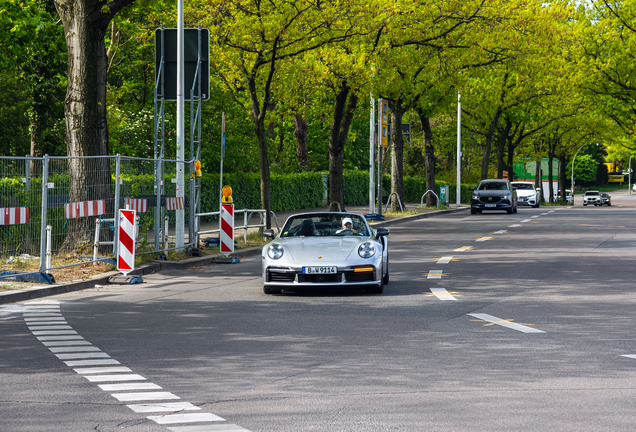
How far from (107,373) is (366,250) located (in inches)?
224

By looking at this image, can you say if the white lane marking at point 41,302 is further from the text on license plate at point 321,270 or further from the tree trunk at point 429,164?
the tree trunk at point 429,164

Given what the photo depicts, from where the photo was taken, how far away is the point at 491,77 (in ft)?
171

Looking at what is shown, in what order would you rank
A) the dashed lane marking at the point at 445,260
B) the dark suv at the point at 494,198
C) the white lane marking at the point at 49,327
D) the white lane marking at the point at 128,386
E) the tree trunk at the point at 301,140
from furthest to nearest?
the tree trunk at the point at 301,140 → the dark suv at the point at 494,198 → the dashed lane marking at the point at 445,260 → the white lane marking at the point at 49,327 → the white lane marking at the point at 128,386

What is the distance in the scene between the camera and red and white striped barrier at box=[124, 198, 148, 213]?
Result: 1566 centimetres

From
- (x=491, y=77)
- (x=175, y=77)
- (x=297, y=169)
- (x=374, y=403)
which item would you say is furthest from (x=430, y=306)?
(x=491, y=77)

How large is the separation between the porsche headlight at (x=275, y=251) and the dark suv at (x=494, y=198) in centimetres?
3040

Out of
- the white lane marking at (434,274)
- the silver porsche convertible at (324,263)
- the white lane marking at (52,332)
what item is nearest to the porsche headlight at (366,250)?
the silver porsche convertible at (324,263)

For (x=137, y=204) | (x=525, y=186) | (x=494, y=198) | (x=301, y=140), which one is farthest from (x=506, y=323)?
(x=525, y=186)

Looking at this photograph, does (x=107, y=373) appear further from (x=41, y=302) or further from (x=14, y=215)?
(x=14, y=215)

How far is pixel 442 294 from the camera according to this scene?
11.8m

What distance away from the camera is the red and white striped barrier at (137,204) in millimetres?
15656

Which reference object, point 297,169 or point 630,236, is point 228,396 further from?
point 297,169

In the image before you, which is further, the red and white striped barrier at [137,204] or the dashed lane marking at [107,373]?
the red and white striped barrier at [137,204]

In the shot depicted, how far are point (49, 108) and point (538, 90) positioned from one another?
31.1 metres
